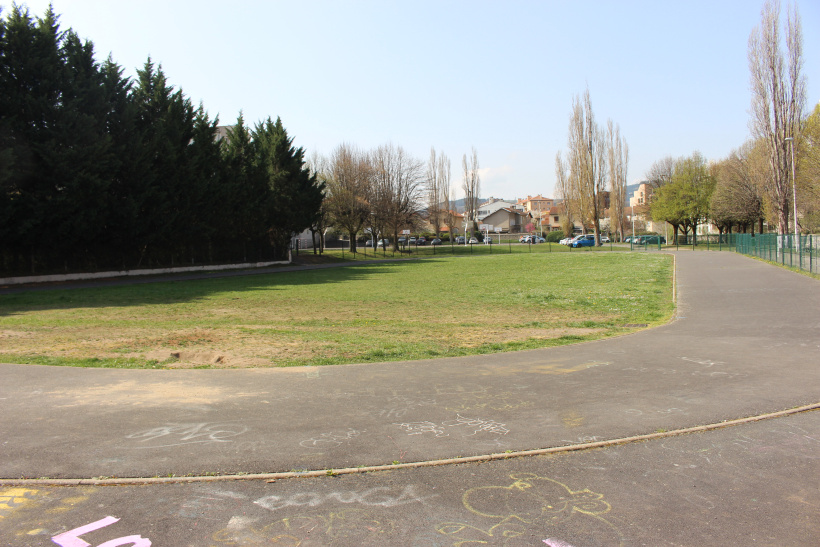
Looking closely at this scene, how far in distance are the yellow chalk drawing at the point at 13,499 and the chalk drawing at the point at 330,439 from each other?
231 cm

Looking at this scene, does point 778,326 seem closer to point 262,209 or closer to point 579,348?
point 579,348

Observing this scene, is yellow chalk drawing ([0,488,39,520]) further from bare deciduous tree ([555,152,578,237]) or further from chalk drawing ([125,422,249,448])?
bare deciduous tree ([555,152,578,237])

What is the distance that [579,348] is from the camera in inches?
429

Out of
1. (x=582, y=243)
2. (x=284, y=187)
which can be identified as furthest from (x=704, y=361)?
(x=582, y=243)

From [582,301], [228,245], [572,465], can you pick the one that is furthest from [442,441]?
[228,245]

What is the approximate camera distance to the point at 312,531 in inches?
155

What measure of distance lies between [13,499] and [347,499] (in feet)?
8.81

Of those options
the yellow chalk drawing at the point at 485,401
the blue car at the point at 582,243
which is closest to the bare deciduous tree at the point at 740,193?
the blue car at the point at 582,243

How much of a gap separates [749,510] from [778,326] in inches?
424

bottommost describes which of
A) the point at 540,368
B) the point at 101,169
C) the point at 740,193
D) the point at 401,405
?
the point at 540,368

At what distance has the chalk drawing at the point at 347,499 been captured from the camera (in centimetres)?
433

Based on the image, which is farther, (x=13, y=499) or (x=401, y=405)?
(x=401, y=405)

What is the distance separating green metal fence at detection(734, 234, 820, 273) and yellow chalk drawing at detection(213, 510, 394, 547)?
2890 cm

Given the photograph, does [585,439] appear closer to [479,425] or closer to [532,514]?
[479,425]
